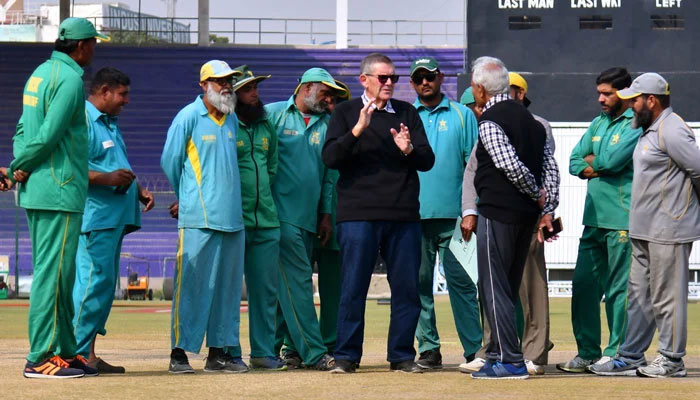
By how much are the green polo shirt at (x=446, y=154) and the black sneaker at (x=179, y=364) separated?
1.97 metres

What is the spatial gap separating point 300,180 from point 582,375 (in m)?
2.31

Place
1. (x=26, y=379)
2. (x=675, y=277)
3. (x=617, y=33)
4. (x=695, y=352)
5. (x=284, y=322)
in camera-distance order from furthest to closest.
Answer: (x=617, y=33)
(x=695, y=352)
(x=284, y=322)
(x=675, y=277)
(x=26, y=379)

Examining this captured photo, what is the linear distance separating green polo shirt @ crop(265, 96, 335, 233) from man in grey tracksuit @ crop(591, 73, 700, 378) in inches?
84.6

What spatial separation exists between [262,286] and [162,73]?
2800 centimetres

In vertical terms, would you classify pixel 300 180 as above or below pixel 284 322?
above

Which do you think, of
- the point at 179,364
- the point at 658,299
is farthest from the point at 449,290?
the point at 179,364

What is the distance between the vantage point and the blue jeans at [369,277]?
25.3ft

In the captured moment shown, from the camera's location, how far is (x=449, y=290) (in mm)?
8641

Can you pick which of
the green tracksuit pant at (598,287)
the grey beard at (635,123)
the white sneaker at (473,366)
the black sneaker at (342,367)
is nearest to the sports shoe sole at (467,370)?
the white sneaker at (473,366)

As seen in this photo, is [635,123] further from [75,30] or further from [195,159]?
[75,30]

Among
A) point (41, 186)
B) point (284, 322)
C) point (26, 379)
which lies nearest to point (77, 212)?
point (41, 186)

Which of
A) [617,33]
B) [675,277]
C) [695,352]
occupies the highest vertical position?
[617,33]

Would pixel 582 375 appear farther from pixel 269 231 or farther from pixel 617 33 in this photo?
pixel 617 33

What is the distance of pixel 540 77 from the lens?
27.2 meters
